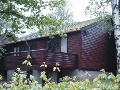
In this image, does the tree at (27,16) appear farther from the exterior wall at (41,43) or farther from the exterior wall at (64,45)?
the exterior wall at (41,43)

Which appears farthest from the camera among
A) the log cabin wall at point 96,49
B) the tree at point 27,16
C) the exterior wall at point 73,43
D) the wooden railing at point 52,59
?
the exterior wall at point 73,43

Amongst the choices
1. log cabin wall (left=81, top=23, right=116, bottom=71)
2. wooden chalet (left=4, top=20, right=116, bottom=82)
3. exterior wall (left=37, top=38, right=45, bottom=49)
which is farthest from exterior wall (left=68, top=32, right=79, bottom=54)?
exterior wall (left=37, top=38, right=45, bottom=49)

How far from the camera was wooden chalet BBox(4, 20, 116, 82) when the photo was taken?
18.6 meters

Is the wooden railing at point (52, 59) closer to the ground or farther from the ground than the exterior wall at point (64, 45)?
closer to the ground

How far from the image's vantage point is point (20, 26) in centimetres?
1320

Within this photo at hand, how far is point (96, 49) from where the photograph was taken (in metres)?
21.6

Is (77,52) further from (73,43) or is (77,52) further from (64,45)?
(64,45)

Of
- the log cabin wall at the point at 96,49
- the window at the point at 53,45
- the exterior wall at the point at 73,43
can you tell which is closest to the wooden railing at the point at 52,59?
the exterior wall at the point at 73,43

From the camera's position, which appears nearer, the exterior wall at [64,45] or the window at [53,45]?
the exterior wall at [64,45]

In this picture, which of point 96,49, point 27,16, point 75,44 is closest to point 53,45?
point 75,44

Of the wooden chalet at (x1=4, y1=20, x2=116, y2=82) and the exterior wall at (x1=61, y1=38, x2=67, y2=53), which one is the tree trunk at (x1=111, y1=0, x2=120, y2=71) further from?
the exterior wall at (x1=61, y1=38, x2=67, y2=53)

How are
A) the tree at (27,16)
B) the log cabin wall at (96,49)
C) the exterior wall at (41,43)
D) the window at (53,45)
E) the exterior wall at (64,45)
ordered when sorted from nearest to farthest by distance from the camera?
the tree at (27,16) < the log cabin wall at (96,49) < the exterior wall at (64,45) < the window at (53,45) < the exterior wall at (41,43)

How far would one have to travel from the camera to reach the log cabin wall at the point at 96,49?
20.3 m

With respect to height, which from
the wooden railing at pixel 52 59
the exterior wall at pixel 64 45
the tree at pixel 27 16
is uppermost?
the tree at pixel 27 16
